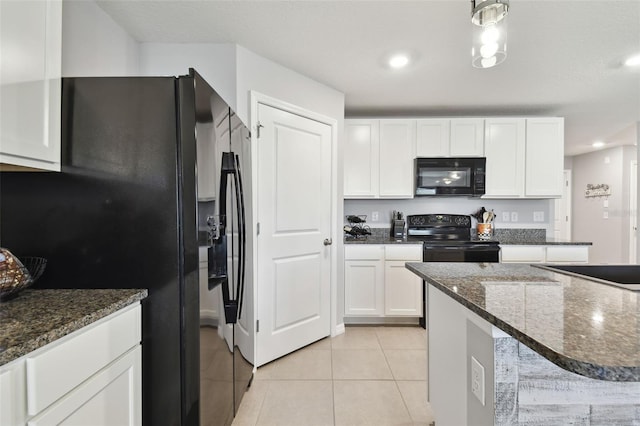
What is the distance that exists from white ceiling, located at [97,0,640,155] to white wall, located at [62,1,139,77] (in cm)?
8

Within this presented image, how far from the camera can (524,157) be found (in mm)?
3430

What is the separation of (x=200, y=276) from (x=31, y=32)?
1041 millimetres

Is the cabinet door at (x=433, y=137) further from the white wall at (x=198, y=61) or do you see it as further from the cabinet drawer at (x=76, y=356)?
the cabinet drawer at (x=76, y=356)

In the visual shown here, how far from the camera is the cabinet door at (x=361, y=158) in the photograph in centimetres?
341

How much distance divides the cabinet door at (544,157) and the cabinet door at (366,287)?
6.66 feet

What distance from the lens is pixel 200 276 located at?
127 cm

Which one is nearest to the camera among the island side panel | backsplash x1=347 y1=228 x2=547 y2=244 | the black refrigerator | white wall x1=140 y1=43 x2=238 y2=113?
the island side panel

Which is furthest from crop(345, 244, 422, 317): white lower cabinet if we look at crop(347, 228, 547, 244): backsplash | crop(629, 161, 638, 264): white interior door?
crop(629, 161, 638, 264): white interior door

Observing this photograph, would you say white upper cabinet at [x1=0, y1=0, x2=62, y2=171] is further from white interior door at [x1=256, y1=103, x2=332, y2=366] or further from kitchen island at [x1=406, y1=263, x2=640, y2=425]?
kitchen island at [x1=406, y1=263, x2=640, y2=425]

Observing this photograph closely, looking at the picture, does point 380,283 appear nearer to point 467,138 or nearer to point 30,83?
point 467,138

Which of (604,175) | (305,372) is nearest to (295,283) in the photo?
(305,372)

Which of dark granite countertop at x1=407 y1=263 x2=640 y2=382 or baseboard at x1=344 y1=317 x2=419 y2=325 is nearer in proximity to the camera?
dark granite countertop at x1=407 y1=263 x2=640 y2=382

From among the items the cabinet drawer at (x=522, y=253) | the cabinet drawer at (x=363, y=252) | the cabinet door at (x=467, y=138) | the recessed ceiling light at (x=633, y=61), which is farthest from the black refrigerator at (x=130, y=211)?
the recessed ceiling light at (x=633, y=61)

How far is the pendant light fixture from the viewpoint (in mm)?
1331
